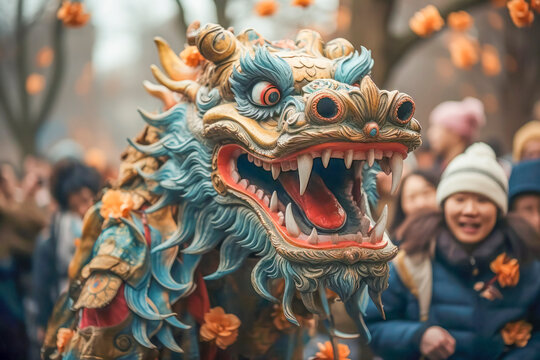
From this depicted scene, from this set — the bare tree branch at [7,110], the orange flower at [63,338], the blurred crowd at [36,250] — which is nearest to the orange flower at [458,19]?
the blurred crowd at [36,250]

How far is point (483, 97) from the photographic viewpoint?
13312 millimetres

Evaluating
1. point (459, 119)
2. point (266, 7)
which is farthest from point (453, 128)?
point (266, 7)

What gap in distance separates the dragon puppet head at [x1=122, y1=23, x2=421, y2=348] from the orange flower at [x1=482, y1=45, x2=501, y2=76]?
968cm

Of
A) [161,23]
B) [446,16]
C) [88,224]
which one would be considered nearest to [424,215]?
[88,224]

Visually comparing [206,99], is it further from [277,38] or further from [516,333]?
[277,38]

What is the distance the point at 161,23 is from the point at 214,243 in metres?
21.5

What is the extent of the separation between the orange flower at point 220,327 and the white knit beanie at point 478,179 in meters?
1.41

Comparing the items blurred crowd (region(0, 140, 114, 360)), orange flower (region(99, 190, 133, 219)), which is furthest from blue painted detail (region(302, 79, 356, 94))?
blurred crowd (region(0, 140, 114, 360))

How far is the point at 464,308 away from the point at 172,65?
1858 millimetres

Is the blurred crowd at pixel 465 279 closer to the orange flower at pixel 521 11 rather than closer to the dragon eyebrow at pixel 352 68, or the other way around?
the orange flower at pixel 521 11

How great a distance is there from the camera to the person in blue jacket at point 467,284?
3359mm

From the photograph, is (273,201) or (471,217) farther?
(471,217)

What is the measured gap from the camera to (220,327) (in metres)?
2.94

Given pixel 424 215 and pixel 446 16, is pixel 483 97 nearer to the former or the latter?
pixel 446 16
